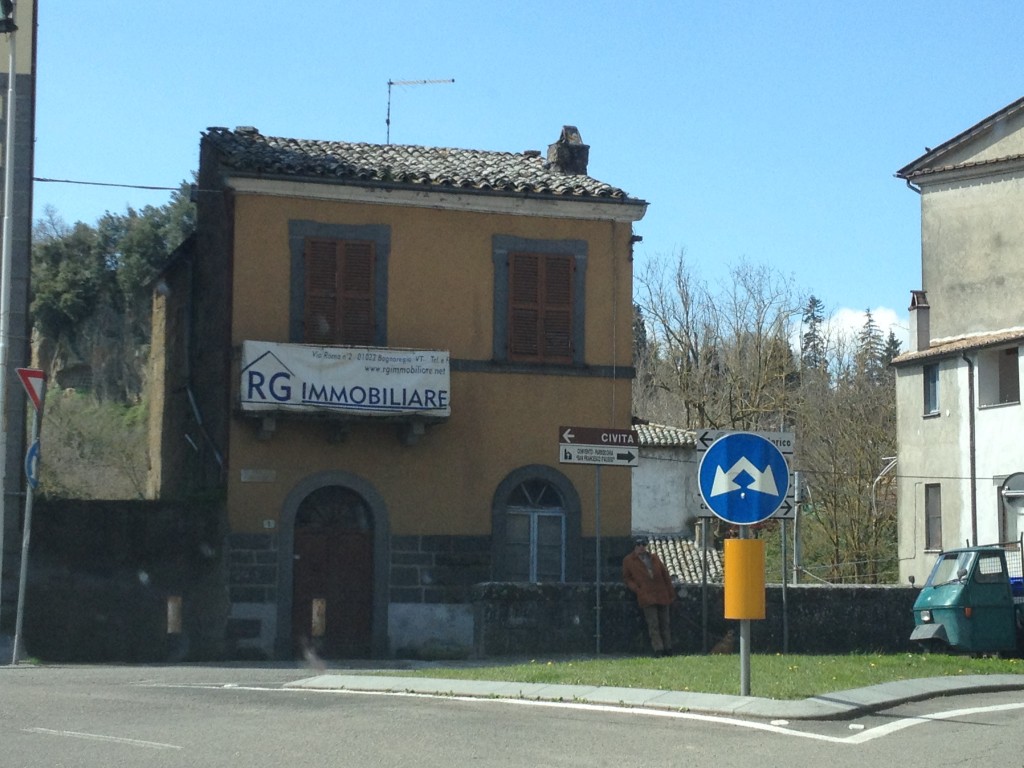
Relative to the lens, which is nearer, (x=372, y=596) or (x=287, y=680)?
(x=287, y=680)

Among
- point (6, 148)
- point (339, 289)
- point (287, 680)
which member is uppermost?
point (6, 148)

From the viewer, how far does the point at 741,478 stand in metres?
12.5

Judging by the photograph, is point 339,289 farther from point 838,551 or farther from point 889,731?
point 838,551

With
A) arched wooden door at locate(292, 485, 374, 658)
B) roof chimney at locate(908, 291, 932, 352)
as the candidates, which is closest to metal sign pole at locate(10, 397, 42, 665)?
arched wooden door at locate(292, 485, 374, 658)

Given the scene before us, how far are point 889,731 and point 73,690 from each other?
7688mm

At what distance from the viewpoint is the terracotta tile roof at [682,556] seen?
40250 mm

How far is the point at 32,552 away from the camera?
2167 cm

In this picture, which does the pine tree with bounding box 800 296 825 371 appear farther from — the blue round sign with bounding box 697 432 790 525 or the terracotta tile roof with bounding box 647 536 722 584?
the blue round sign with bounding box 697 432 790 525

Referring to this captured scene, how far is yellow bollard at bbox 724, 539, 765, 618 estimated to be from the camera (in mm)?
12375

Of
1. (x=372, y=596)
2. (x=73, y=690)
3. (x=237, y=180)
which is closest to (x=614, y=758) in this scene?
(x=73, y=690)

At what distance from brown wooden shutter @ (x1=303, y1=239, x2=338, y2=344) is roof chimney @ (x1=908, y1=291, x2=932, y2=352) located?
23377mm

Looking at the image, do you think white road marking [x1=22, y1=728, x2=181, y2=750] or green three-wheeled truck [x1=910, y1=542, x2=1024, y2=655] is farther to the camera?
green three-wheeled truck [x1=910, y1=542, x2=1024, y2=655]

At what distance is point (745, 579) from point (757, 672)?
262cm

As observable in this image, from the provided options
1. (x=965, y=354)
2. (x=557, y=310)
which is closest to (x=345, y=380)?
(x=557, y=310)
